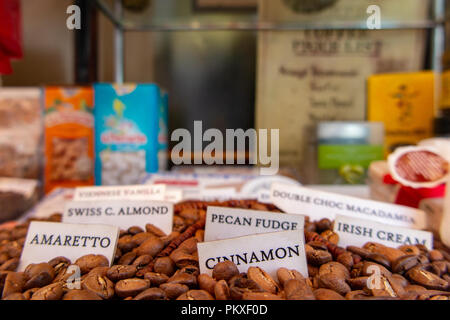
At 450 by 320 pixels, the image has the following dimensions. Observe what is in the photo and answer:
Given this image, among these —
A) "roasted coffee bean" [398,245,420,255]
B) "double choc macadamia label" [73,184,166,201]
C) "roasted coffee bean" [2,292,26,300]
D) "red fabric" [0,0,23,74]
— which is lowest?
"roasted coffee bean" [398,245,420,255]

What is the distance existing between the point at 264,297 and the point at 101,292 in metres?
0.20

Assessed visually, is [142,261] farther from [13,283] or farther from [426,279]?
[426,279]

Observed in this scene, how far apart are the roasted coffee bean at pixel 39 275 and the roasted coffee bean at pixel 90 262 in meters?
0.04

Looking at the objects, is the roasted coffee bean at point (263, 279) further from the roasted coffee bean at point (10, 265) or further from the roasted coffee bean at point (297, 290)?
the roasted coffee bean at point (10, 265)

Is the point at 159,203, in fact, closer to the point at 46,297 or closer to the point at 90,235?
the point at 90,235

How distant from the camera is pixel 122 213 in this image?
672mm

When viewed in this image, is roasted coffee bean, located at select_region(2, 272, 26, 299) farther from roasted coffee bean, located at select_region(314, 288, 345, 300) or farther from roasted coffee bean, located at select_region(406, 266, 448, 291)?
roasted coffee bean, located at select_region(406, 266, 448, 291)

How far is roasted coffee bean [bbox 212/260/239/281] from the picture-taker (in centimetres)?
45

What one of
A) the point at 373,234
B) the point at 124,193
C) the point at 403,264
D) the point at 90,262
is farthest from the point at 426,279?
the point at 124,193

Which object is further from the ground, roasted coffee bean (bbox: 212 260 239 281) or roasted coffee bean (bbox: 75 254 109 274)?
roasted coffee bean (bbox: 212 260 239 281)

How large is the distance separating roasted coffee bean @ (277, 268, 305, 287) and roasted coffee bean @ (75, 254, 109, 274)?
25 centimetres

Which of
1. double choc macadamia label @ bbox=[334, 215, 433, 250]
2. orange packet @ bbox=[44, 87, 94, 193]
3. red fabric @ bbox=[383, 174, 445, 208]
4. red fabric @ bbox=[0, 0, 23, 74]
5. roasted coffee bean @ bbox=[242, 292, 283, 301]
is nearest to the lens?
roasted coffee bean @ bbox=[242, 292, 283, 301]

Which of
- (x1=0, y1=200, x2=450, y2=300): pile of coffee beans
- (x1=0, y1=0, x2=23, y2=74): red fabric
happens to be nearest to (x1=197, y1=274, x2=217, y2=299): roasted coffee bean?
(x1=0, y1=200, x2=450, y2=300): pile of coffee beans

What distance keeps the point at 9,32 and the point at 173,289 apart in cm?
94
